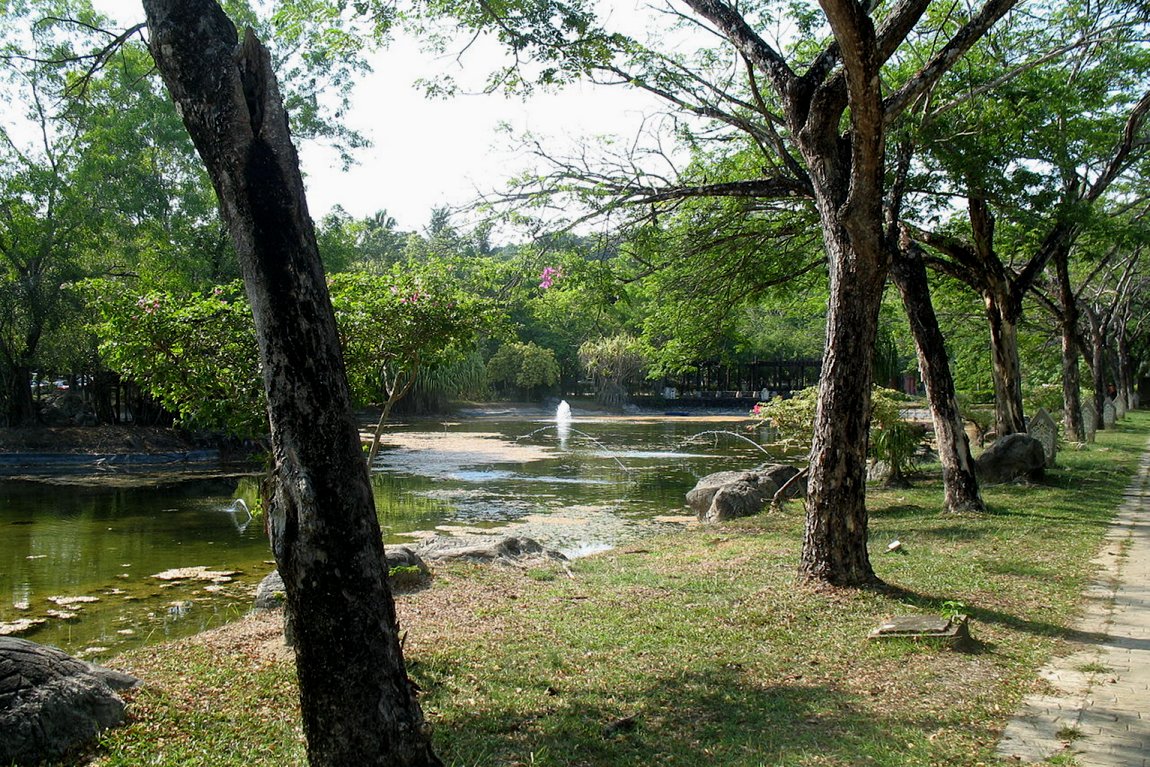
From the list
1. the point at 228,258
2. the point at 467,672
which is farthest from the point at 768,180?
the point at 228,258

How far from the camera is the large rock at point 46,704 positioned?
3764mm

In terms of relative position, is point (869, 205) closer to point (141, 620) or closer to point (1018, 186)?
point (1018, 186)

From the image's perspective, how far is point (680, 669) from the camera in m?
4.99

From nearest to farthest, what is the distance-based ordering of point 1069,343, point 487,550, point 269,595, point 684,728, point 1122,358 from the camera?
point 684,728 → point 269,595 → point 487,550 → point 1069,343 → point 1122,358

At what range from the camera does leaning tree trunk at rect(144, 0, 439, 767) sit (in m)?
3.17

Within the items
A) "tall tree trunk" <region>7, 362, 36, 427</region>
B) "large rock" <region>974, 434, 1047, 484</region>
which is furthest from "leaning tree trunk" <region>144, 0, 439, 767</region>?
"tall tree trunk" <region>7, 362, 36, 427</region>

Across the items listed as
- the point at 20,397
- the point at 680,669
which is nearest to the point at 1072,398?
the point at 680,669

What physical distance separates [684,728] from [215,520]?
11.5 m

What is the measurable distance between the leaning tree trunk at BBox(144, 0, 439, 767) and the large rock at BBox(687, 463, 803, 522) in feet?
31.4

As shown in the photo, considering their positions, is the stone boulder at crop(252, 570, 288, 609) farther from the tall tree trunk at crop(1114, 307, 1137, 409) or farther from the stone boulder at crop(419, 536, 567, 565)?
the tall tree trunk at crop(1114, 307, 1137, 409)

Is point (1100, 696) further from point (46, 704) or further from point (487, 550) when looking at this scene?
point (487, 550)

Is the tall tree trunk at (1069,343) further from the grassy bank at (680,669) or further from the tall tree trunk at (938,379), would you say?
the grassy bank at (680,669)

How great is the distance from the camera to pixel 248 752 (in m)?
3.94

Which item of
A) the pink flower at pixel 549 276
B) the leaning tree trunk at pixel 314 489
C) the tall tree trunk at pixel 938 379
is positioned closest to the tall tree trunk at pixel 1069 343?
the tall tree trunk at pixel 938 379
